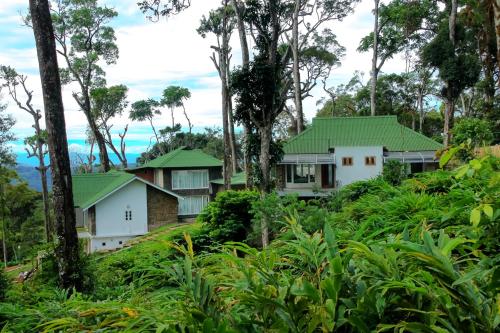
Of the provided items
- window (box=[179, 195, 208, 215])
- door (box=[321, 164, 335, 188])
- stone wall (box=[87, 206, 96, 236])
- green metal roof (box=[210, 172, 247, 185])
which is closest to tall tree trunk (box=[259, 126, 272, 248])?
door (box=[321, 164, 335, 188])

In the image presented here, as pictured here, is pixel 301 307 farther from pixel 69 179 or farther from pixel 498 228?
pixel 69 179

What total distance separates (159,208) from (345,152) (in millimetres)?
12394

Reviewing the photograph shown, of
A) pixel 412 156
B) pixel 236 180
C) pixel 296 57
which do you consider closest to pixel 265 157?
pixel 412 156

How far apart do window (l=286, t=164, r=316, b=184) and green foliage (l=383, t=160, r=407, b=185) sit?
1106 centimetres

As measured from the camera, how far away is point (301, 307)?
198cm

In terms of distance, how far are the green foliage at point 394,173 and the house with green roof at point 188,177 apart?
1991cm

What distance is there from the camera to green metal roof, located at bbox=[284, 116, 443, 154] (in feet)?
95.0

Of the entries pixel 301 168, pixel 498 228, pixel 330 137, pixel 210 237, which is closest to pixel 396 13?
pixel 330 137

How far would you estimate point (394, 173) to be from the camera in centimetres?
1609

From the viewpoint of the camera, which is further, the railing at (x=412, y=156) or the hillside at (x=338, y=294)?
the railing at (x=412, y=156)

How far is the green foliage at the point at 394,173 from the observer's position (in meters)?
14.6

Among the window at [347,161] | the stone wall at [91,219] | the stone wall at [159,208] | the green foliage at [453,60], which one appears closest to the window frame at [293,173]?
the window at [347,161]

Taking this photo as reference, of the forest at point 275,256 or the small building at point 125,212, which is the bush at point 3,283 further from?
the small building at point 125,212

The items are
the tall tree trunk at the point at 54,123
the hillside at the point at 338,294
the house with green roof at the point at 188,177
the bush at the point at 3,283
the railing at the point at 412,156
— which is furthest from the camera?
the house with green roof at the point at 188,177
